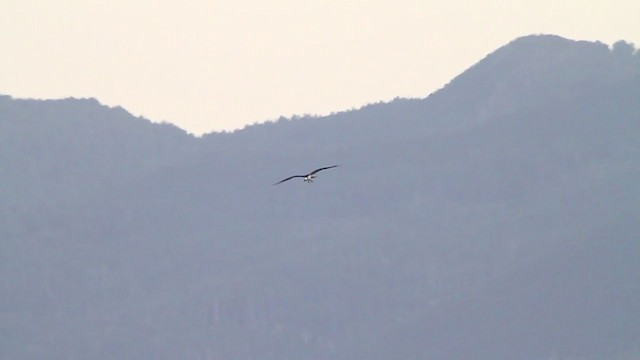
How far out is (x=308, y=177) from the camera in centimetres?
7656

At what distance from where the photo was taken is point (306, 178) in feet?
251

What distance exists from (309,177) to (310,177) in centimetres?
7

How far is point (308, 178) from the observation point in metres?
76.6

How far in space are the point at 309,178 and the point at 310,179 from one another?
0.32 metres

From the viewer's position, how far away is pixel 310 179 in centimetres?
7688

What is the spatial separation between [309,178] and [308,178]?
3 centimetres

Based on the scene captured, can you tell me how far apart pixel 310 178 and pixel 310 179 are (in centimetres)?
31

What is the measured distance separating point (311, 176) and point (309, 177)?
0.08m

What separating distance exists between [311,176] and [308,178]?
138mm

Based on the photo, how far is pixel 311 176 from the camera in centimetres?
7662

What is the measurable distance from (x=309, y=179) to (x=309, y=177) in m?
0.14

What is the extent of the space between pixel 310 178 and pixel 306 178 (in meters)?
0.18

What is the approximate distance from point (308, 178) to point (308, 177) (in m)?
0.03

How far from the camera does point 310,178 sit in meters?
76.6
